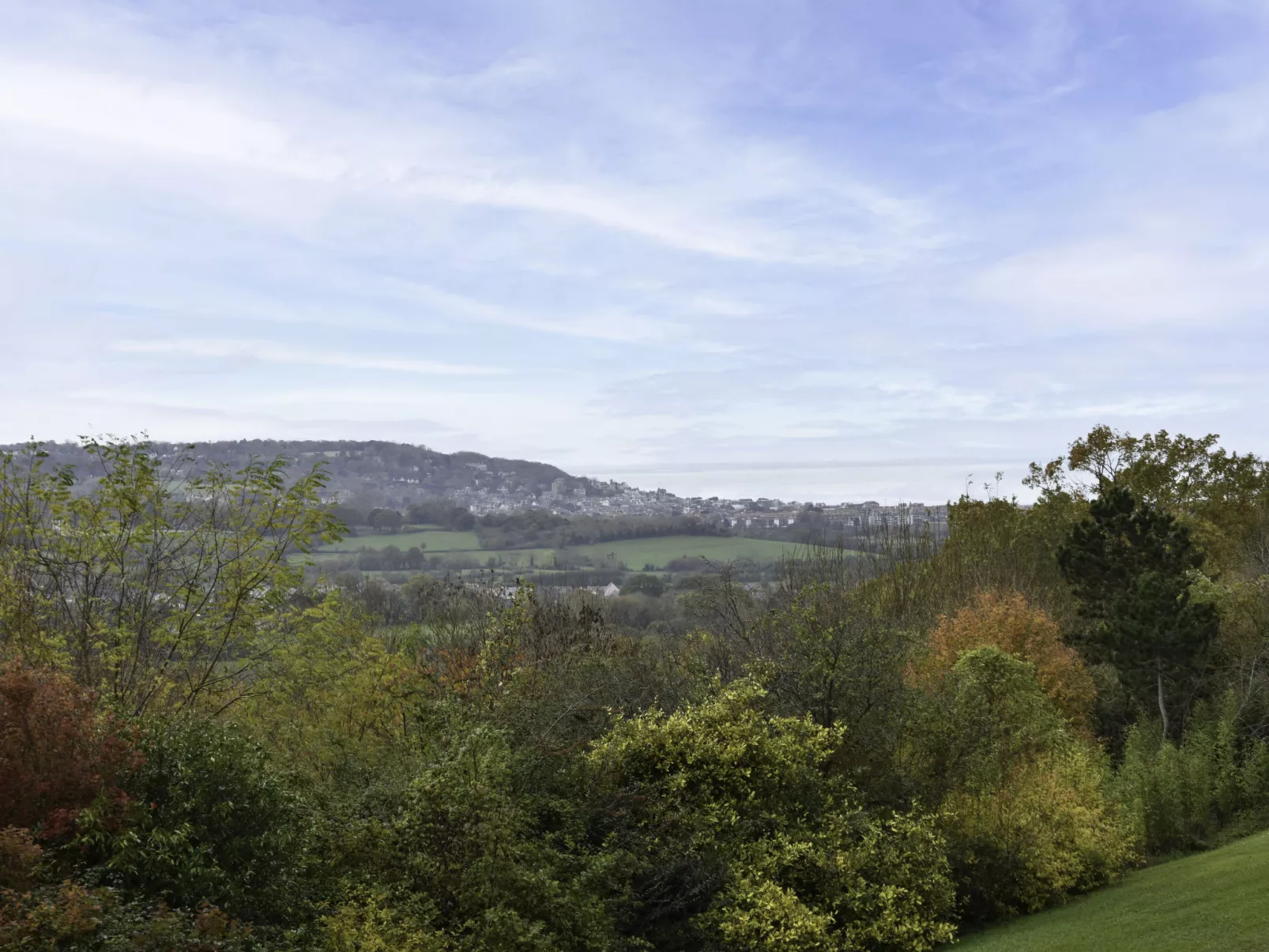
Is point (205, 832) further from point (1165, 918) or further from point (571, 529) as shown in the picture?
point (571, 529)

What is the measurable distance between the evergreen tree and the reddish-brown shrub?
24777 millimetres

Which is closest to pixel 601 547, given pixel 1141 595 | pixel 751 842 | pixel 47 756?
Answer: pixel 1141 595

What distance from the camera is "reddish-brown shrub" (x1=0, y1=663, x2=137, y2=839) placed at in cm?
987

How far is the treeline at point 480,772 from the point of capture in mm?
10195

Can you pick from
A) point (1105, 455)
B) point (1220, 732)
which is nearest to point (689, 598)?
point (1220, 732)

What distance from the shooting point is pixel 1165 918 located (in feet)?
43.7

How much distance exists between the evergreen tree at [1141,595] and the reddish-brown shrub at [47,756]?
24.8m

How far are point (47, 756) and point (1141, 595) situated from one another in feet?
83.0

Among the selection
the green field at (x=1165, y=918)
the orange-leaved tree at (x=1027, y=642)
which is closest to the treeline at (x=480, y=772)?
the green field at (x=1165, y=918)

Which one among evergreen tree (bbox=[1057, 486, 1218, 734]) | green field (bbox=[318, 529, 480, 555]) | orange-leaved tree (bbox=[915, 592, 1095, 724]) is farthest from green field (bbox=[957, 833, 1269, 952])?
green field (bbox=[318, 529, 480, 555])

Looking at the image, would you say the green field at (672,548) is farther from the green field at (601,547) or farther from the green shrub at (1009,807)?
the green shrub at (1009,807)

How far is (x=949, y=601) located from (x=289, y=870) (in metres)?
28.1

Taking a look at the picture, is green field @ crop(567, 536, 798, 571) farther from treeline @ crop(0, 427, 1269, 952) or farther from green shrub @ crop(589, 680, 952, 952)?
green shrub @ crop(589, 680, 952, 952)

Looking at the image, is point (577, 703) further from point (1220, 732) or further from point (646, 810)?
point (1220, 732)
